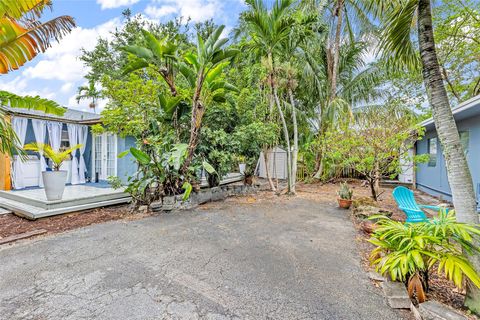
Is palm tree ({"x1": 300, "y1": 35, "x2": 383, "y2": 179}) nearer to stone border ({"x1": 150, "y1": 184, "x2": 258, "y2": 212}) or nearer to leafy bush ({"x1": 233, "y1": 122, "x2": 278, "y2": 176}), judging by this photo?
leafy bush ({"x1": 233, "y1": 122, "x2": 278, "y2": 176})

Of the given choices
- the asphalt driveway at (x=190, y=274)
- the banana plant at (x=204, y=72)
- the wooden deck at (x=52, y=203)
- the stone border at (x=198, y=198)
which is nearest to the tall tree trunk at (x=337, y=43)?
the stone border at (x=198, y=198)

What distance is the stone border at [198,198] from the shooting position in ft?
20.8

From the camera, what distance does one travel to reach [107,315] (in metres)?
2.23

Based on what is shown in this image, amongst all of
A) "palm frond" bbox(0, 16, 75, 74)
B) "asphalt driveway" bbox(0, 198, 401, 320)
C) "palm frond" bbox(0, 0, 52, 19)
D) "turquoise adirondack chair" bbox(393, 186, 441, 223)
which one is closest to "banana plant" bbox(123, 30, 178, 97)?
"palm frond" bbox(0, 16, 75, 74)

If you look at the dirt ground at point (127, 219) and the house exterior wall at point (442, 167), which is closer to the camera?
the dirt ground at point (127, 219)

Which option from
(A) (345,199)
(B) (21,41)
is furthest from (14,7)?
(A) (345,199)

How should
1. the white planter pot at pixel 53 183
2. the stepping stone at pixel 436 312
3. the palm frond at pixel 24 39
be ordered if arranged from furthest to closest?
the white planter pot at pixel 53 183 → the palm frond at pixel 24 39 → the stepping stone at pixel 436 312

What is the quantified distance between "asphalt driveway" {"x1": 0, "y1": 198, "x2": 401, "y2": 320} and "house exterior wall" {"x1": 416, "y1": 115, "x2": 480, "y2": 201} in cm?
475

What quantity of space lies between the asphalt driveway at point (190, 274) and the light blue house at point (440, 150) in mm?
4523

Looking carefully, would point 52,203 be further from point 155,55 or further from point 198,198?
point 155,55

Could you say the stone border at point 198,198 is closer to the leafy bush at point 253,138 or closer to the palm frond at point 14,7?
the leafy bush at point 253,138

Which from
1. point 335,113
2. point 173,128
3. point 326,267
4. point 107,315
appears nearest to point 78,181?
point 173,128

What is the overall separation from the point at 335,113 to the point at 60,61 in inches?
626

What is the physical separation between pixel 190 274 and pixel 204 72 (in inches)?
185
